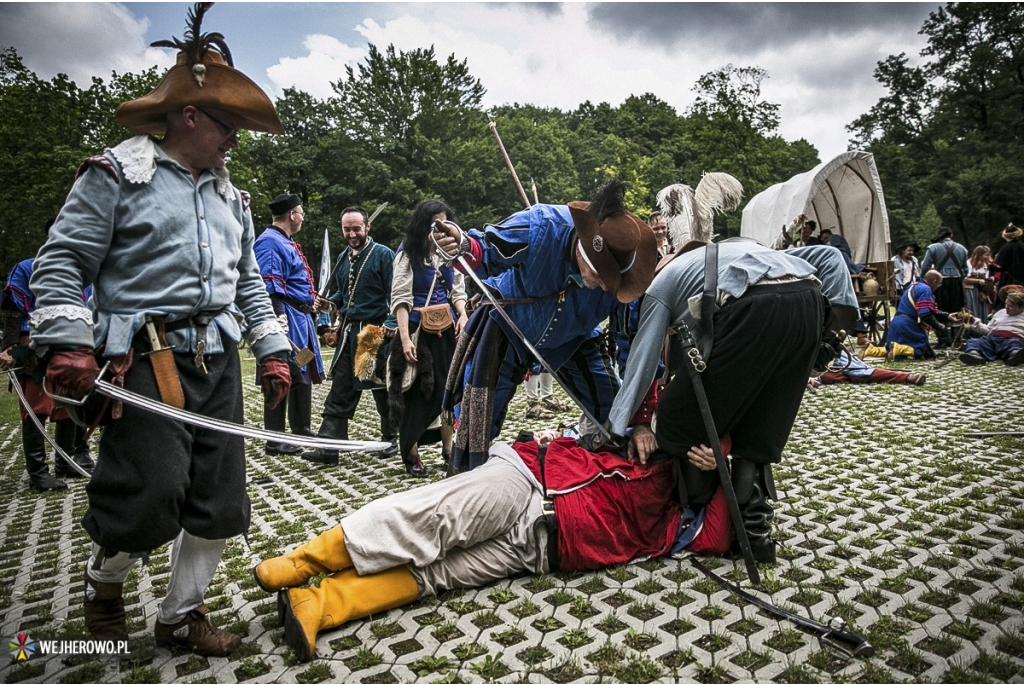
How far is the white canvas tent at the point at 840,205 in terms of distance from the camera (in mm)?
12016

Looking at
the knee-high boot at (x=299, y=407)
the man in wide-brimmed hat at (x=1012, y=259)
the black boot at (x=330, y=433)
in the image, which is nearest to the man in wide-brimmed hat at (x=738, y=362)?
the black boot at (x=330, y=433)

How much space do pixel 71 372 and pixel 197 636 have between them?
1.05 metres

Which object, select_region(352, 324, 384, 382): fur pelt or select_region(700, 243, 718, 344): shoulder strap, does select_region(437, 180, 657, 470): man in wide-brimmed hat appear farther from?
select_region(352, 324, 384, 382): fur pelt

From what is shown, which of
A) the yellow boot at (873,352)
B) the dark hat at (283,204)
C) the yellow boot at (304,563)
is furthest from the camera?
the yellow boot at (873,352)

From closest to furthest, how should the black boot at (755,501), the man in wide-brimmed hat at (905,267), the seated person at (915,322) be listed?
the black boot at (755,501) → the seated person at (915,322) → the man in wide-brimmed hat at (905,267)

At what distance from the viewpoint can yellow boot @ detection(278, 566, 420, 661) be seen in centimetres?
221

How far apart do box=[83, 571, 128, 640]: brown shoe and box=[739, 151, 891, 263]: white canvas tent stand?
12222mm

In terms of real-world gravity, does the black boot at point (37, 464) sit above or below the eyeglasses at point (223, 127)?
below

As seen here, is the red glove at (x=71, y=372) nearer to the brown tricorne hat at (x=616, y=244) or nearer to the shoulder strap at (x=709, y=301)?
the brown tricorne hat at (x=616, y=244)

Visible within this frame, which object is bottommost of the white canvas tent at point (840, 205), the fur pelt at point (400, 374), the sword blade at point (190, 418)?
the fur pelt at point (400, 374)

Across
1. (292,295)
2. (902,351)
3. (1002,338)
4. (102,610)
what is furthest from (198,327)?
(902,351)

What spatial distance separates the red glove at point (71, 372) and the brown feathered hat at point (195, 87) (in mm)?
844

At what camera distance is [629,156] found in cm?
4600

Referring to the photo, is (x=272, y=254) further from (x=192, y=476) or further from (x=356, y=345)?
(x=192, y=476)
